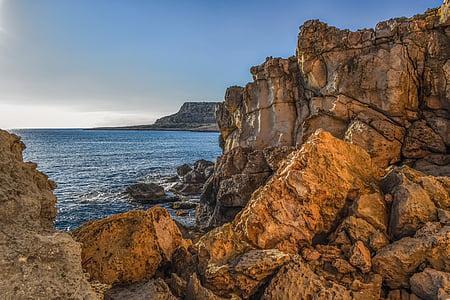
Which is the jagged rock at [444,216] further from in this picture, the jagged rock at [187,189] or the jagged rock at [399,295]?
the jagged rock at [187,189]

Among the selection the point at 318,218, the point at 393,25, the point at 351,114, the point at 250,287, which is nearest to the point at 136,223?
the point at 250,287

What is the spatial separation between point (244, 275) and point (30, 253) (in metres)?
4.75

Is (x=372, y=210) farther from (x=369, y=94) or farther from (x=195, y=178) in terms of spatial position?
(x=195, y=178)

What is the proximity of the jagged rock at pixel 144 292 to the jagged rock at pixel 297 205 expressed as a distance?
141cm

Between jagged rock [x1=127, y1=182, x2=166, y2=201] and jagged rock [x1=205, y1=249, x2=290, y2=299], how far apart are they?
3673cm

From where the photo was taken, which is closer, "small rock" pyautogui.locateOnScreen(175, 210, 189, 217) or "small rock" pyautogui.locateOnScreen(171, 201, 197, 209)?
"small rock" pyautogui.locateOnScreen(175, 210, 189, 217)

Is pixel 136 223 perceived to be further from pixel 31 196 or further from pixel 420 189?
pixel 420 189

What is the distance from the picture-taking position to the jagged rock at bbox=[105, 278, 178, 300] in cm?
767

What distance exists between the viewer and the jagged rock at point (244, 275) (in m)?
7.96

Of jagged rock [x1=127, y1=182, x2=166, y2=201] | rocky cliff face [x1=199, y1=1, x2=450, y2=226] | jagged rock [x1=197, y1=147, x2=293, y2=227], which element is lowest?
jagged rock [x1=127, y1=182, x2=166, y2=201]

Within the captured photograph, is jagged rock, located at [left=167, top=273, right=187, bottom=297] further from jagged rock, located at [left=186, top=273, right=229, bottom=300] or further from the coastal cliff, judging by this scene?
jagged rock, located at [left=186, top=273, right=229, bottom=300]

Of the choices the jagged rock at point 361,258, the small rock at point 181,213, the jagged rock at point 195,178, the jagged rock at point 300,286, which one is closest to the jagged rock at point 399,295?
the jagged rock at point 361,258

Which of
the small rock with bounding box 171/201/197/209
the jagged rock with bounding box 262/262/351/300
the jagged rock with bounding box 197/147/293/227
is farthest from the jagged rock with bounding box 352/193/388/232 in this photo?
the small rock with bounding box 171/201/197/209

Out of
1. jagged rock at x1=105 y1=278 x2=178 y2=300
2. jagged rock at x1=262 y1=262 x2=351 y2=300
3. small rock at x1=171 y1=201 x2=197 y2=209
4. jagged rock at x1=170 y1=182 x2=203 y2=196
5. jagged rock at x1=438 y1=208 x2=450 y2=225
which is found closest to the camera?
jagged rock at x1=262 y1=262 x2=351 y2=300
